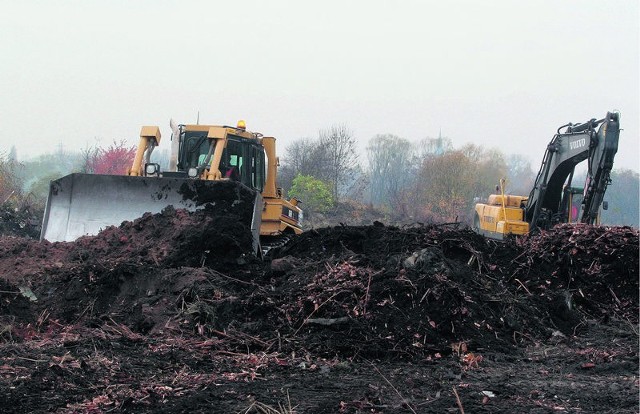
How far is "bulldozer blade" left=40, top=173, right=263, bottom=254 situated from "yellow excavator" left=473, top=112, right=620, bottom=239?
6352 mm

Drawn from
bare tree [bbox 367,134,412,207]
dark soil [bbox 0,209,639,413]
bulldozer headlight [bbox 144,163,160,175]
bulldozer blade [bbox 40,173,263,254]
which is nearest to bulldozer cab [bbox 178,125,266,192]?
bulldozer headlight [bbox 144,163,160,175]

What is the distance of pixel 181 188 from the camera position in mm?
10977

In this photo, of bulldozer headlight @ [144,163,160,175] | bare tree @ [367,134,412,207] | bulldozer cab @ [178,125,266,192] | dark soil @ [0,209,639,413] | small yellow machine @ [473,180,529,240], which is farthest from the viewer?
bare tree @ [367,134,412,207]

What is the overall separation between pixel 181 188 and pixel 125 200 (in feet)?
3.15

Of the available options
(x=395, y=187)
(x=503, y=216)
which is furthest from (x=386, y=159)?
(x=503, y=216)

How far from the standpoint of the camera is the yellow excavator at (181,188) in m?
10.9

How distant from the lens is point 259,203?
432 inches

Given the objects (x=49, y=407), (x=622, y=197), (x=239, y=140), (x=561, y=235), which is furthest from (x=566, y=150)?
(x=622, y=197)

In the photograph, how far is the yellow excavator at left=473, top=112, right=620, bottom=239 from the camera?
13633 mm

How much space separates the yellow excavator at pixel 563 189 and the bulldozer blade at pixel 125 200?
20.8ft

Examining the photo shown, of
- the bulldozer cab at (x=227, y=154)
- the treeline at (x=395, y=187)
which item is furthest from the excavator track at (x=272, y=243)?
the treeline at (x=395, y=187)

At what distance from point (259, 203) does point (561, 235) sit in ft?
14.4

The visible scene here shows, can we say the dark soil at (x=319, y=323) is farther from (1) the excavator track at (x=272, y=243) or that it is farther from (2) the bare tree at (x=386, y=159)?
(2) the bare tree at (x=386, y=159)

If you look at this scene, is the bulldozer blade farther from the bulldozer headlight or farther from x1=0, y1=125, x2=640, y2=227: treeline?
x1=0, y1=125, x2=640, y2=227: treeline
